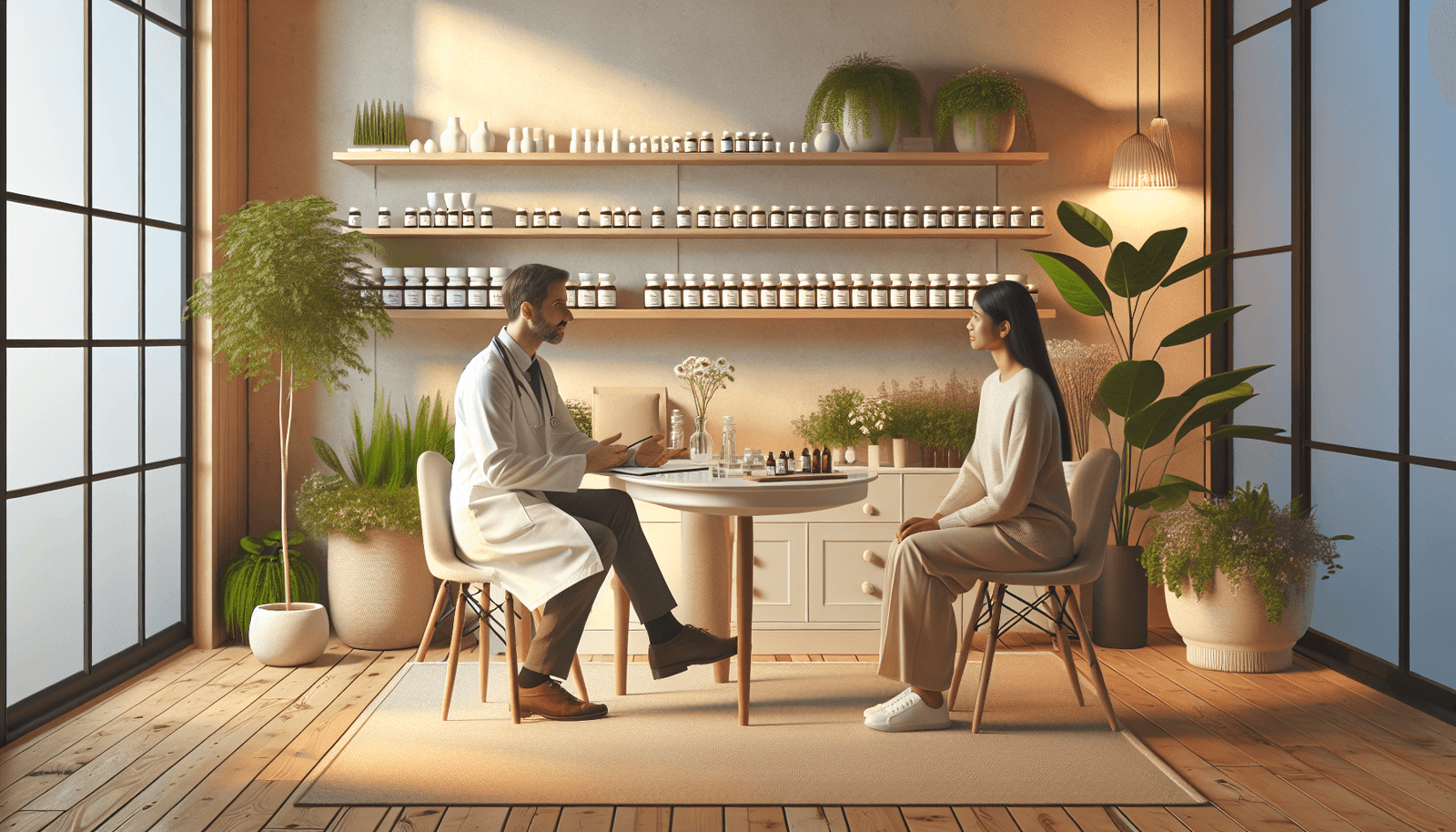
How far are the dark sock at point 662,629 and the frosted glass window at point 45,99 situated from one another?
7.86 feet

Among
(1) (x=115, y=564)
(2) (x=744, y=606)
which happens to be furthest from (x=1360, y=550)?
(1) (x=115, y=564)

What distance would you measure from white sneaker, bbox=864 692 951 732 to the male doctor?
56 centimetres

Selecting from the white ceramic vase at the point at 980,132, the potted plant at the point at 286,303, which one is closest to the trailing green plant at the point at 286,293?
the potted plant at the point at 286,303

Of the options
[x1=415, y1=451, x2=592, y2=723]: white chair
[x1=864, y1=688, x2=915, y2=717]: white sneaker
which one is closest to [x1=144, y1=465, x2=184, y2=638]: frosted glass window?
[x1=415, y1=451, x2=592, y2=723]: white chair

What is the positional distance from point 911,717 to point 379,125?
351 centimetres

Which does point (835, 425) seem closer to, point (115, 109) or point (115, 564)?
point (115, 564)

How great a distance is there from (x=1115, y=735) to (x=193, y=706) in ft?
9.86

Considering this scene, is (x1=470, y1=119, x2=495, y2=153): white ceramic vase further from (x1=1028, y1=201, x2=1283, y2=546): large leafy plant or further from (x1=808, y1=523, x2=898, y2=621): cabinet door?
(x1=1028, y1=201, x2=1283, y2=546): large leafy plant

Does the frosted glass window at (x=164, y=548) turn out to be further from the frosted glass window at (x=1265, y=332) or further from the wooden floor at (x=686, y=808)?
the frosted glass window at (x=1265, y=332)

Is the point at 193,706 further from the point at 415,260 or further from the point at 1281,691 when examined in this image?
the point at 1281,691

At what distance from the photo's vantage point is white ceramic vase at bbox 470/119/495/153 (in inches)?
193

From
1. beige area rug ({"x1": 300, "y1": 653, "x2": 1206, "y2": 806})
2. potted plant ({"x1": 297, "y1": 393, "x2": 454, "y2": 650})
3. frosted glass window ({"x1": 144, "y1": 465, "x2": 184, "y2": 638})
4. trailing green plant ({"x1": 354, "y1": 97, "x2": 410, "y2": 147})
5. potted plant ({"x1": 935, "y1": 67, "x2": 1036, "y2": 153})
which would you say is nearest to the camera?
beige area rug ({"x1": 300, "y1": 653, "x2": 1206, "y2": 806})

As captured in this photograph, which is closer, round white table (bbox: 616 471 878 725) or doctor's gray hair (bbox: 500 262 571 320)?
round white table (bbox: 616 471 878 725)

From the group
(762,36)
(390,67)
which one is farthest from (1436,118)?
(390,67)
